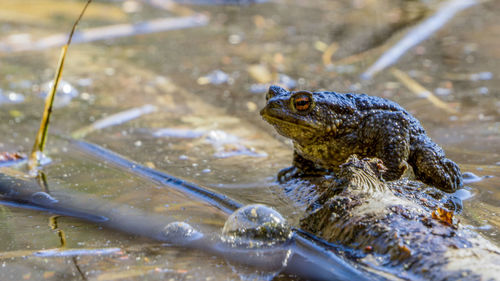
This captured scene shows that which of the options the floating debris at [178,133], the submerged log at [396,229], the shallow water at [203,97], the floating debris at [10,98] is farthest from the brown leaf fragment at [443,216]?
the floating debris at [10,98]

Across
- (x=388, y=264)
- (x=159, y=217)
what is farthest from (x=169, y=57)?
(x=388, y=264)

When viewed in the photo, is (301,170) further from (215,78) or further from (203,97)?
(215,78)

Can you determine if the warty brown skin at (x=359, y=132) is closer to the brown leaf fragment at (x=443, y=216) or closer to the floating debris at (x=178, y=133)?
the brown leaf fragment at (x=443, y=216)

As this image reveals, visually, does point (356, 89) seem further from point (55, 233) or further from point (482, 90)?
point (55, 233)

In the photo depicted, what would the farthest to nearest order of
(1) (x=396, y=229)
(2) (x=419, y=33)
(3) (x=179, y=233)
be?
(2) (x=419, y=33) → (3) (x=179, y=233) → (1) (x=396, y=229)

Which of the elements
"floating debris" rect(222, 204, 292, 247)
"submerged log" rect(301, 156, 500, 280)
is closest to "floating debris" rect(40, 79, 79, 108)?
"floating debris" rect(222, 204, 292, 247)

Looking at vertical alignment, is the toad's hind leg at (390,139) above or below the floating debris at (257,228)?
above

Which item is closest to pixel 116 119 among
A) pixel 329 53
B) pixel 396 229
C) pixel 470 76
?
pixel 396 229
